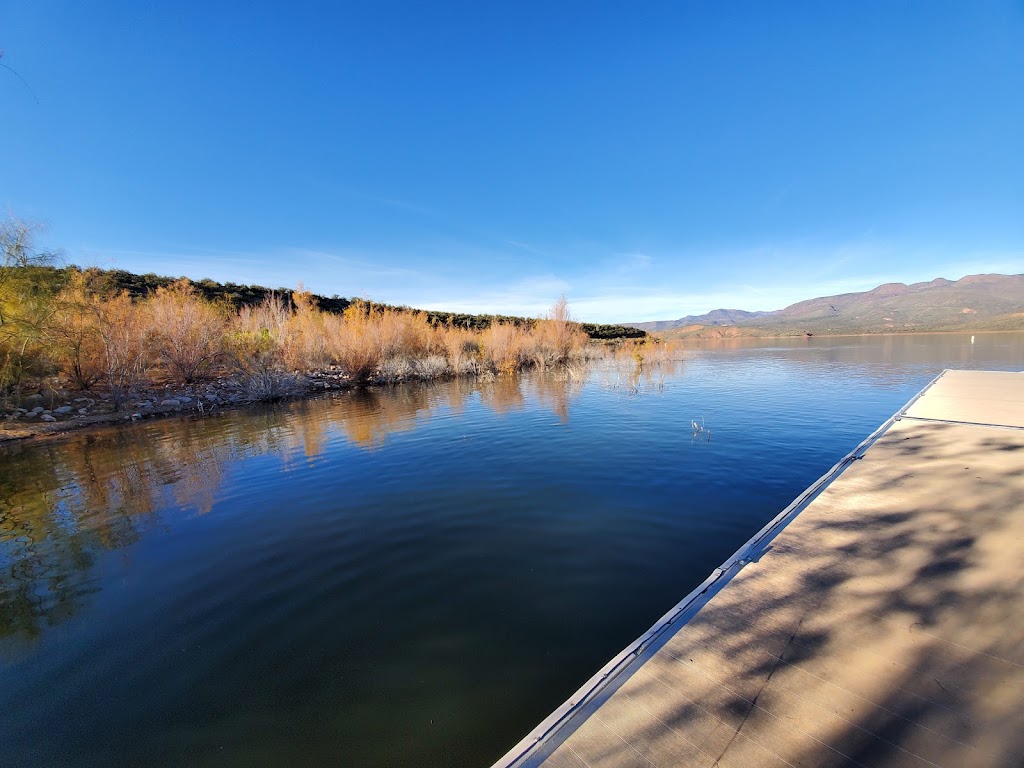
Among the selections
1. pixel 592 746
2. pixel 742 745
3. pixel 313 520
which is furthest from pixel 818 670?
pixel 313 520

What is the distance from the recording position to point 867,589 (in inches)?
118

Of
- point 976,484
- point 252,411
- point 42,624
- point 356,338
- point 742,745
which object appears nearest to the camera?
point 742,745

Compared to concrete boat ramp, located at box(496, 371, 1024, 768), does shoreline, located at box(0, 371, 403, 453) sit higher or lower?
higher

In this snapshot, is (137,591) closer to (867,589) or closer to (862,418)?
(867,589)

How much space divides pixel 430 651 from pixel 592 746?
1.72 metres

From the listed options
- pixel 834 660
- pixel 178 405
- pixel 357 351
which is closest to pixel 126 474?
pixel 178 405

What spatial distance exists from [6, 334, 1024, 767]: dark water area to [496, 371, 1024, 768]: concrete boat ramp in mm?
691

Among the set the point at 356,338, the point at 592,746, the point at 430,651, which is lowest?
the point at 430,651

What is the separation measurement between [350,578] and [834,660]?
420 centimetres

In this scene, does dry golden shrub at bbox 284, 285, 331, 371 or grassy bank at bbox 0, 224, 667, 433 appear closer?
grassy bank at bbox 0, 224, 667, 433

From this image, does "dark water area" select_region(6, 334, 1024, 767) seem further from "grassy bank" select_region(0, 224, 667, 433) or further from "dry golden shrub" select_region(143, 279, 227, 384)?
"dry golden shrub" select_region(143, 279, 227, 384)

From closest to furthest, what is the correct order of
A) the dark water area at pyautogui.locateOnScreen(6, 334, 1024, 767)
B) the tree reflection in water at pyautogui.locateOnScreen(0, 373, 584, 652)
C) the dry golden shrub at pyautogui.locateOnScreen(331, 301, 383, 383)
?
the dark water area at pyautogui.locateOnScreen(6, 334, 1024, 767) → the tree reflection in water at pyautogui.locateOnScreen(0, 373, 584, 652) → the dry golden shrub at pyautogui.locateOnScreen(331, 301, 383, 383)

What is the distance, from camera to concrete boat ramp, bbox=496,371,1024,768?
6.11 feet

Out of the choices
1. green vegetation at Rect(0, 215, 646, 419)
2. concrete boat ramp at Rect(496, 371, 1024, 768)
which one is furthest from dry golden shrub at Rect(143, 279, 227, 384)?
concrete boat ramp at Rect(496, 371, 1024, 768)
